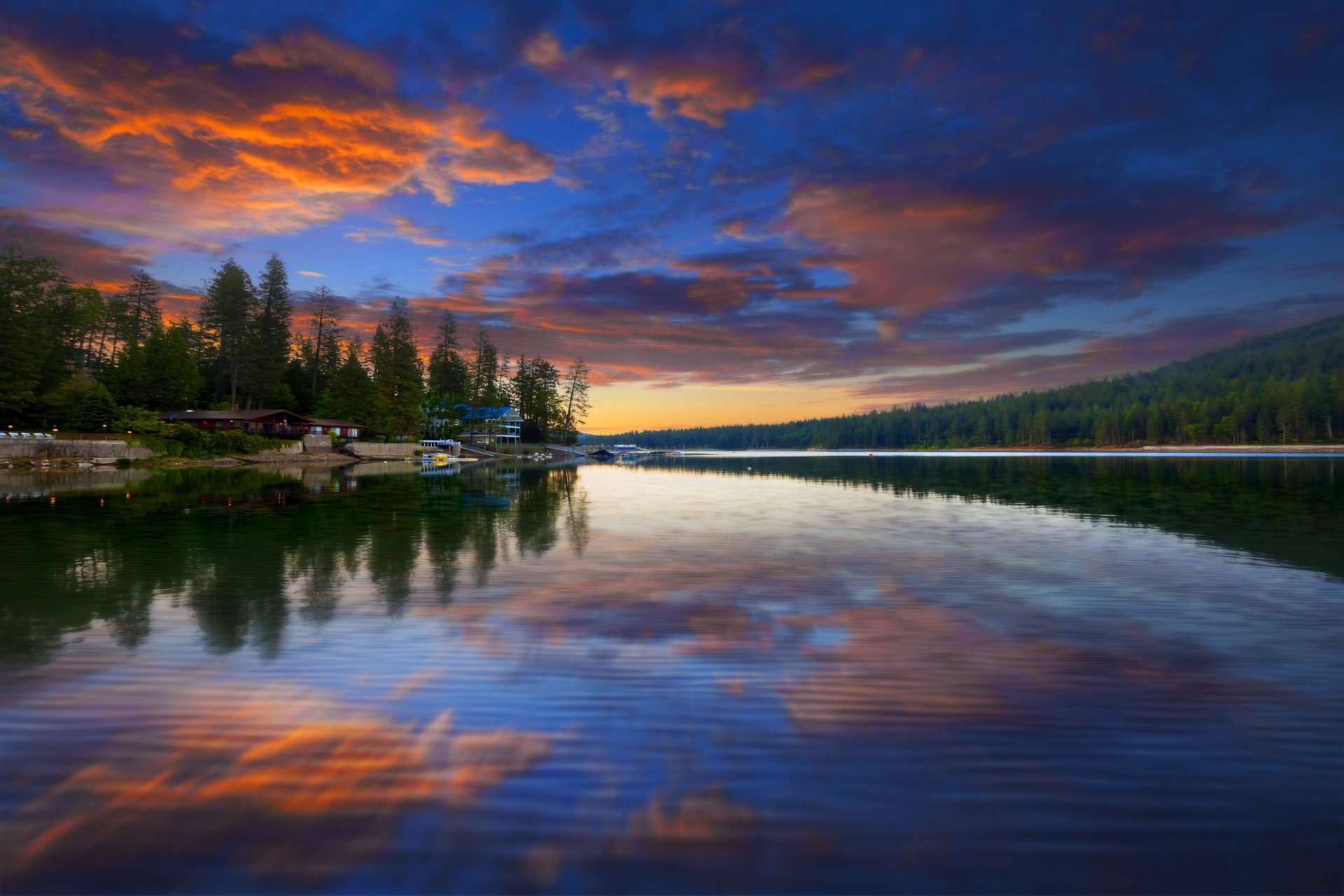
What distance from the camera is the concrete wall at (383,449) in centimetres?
8950

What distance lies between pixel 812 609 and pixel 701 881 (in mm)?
7874

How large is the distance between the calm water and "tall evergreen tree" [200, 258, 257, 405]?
8997 cm

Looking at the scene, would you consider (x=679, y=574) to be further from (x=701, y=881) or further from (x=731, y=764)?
(x=701, y=881)

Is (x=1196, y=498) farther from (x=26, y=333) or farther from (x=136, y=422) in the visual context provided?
(x=26, y=333)

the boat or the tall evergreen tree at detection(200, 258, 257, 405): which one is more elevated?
the tall evergreen tree at detection(200, 258, 257, 405)

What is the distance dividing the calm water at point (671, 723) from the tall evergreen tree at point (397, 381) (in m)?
90.4

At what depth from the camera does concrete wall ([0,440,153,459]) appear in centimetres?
5462

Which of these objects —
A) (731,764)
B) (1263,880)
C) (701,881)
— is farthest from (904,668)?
(701,881)

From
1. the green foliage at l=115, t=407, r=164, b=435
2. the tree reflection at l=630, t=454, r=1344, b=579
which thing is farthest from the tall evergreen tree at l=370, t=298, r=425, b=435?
the tree reflection at l=630, t=454, r=1344, b=579

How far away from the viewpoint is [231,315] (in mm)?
90438

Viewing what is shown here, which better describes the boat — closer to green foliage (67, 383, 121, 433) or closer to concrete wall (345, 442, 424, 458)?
concrete wall (345, 442, 424, 458)

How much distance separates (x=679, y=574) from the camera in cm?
1481

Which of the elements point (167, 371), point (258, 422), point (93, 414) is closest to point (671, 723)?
point (93, 414)

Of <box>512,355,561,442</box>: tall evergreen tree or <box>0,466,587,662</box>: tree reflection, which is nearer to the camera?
<box>0,466,587,662</box>: tree reflection
